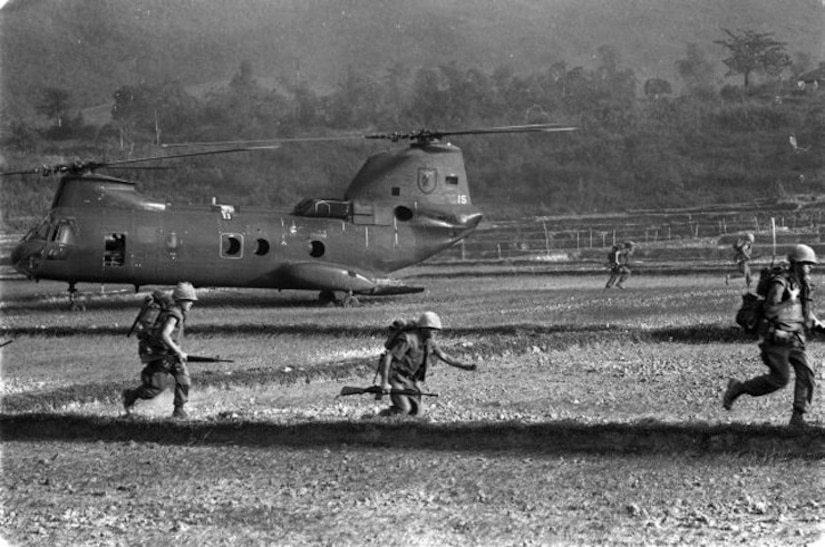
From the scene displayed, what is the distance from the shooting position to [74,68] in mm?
83250

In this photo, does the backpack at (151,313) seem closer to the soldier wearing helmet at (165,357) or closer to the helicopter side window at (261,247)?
the soldier wearing helmet at (165,357)

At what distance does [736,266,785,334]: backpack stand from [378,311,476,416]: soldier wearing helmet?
308 centimetres

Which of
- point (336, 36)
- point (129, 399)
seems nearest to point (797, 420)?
point (129, 399)

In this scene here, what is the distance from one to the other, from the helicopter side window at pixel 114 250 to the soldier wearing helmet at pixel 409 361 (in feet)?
58.0

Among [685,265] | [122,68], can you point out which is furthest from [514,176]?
[685,265]

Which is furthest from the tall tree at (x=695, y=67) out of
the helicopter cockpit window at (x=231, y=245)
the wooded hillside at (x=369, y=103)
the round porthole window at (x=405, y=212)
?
the helicopter cockpit window at (x=231, y=245)

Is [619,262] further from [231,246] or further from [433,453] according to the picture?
[433,453]

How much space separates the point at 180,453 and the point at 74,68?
243 feet

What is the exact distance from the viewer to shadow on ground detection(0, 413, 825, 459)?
12273 millimetres

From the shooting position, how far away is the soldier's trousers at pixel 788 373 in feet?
43.3

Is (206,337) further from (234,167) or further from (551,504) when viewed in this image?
(234,167)

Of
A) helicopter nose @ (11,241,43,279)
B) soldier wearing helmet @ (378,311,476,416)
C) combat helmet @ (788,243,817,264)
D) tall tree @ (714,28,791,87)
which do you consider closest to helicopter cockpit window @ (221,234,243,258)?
helicopter nose @ (11,241,43,279)

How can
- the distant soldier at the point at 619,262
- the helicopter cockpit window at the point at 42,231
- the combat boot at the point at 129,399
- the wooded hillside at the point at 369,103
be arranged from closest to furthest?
the combat boot at the point at 129,399 → the helicopter cockpit window at the point at 42,231 → the distant soldier at the point at 619,262 → the wooded hillside at the point at 369,103

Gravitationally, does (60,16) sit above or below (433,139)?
above
